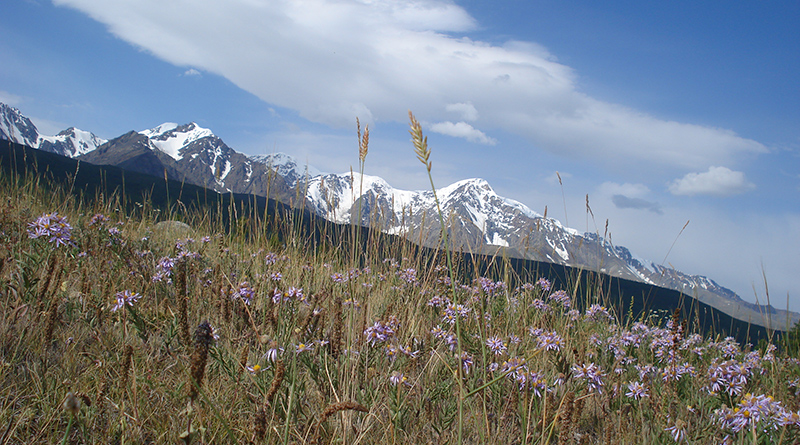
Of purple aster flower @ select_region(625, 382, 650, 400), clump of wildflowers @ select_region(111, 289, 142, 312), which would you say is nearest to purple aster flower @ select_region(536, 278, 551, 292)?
purple aster flower @ select_region(625, 382, 650, 400)

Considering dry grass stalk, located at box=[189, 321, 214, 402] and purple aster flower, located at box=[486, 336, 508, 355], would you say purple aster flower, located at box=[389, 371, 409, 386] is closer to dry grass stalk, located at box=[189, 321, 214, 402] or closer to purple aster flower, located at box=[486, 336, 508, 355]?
purple aster flower, located at box=[486, 336, 508, 355]

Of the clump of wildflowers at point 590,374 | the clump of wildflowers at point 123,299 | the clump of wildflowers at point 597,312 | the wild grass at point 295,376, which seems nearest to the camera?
the wild grass at point 295,376

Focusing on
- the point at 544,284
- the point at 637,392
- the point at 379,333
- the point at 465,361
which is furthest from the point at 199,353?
the point at 544,284

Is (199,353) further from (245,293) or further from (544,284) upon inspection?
(544,284)

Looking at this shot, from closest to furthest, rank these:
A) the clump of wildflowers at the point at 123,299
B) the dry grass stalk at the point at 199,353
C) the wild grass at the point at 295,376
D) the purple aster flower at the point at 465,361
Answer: the dry grass stalk at the point at 199,353
the wild grass at the point at 295,376
the clump of wildflowers at the point at 123,299
the purple aster flower at the point at 465,361

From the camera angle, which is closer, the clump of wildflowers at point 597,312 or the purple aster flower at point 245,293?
the purple aster flower at point 245,293

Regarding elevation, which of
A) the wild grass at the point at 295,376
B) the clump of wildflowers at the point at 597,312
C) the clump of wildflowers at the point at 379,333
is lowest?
the wild grass at the point at 295,376

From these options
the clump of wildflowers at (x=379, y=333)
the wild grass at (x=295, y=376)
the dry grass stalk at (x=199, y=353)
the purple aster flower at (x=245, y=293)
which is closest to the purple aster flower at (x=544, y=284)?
the wild grass at (x=295, y=376)

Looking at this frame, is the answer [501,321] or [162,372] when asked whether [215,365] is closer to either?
[162,372]

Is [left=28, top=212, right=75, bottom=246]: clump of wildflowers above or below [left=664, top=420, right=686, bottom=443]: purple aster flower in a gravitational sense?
above

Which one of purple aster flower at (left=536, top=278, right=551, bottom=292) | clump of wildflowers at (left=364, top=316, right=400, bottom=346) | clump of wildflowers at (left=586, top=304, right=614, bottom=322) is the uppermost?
purple aster flower at (left=536, top=278, right=551, bottom=292)

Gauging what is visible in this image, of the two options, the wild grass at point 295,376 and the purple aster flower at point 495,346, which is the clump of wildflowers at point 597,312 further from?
the purple aster flower at point 495,346

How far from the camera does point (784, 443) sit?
1.79 metres

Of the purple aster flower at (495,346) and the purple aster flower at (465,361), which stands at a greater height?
the purple aster flower at (495,346)
